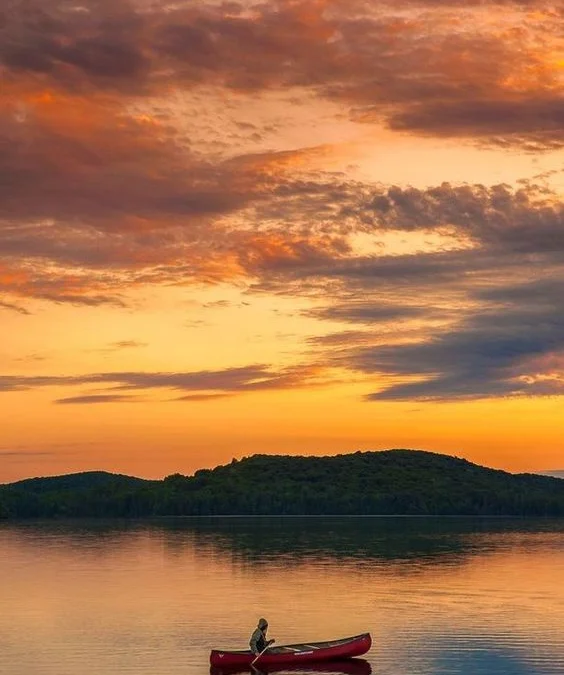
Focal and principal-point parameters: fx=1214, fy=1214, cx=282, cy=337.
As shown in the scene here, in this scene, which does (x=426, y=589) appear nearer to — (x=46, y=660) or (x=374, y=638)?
(x=374, y=638)

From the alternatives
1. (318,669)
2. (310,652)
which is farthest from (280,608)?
(310,652)

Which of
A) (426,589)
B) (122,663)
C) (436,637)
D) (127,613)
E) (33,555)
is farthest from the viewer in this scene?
(33,555)

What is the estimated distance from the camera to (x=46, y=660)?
240ft

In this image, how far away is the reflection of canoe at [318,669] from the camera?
69.9 meters

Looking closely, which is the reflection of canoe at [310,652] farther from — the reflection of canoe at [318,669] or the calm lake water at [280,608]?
the calm lake water at [280,608]

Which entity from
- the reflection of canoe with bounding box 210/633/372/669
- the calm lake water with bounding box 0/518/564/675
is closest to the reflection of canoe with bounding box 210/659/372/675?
the reflection of canoe with bounding box 210/633/372/669

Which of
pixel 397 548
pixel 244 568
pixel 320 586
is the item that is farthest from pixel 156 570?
pixel 397 548

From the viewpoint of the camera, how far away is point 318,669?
73.3m

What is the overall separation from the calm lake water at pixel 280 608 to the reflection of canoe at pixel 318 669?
2.39ft

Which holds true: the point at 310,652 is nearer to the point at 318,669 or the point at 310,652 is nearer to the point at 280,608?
the point at 318,669

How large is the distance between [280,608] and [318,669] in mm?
29354

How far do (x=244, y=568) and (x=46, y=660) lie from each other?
76.1 metres

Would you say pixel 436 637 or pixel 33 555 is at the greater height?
pixel 33 555

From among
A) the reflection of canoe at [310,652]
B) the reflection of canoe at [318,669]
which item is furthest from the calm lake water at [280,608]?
the reflection of canoe at [310,652]
